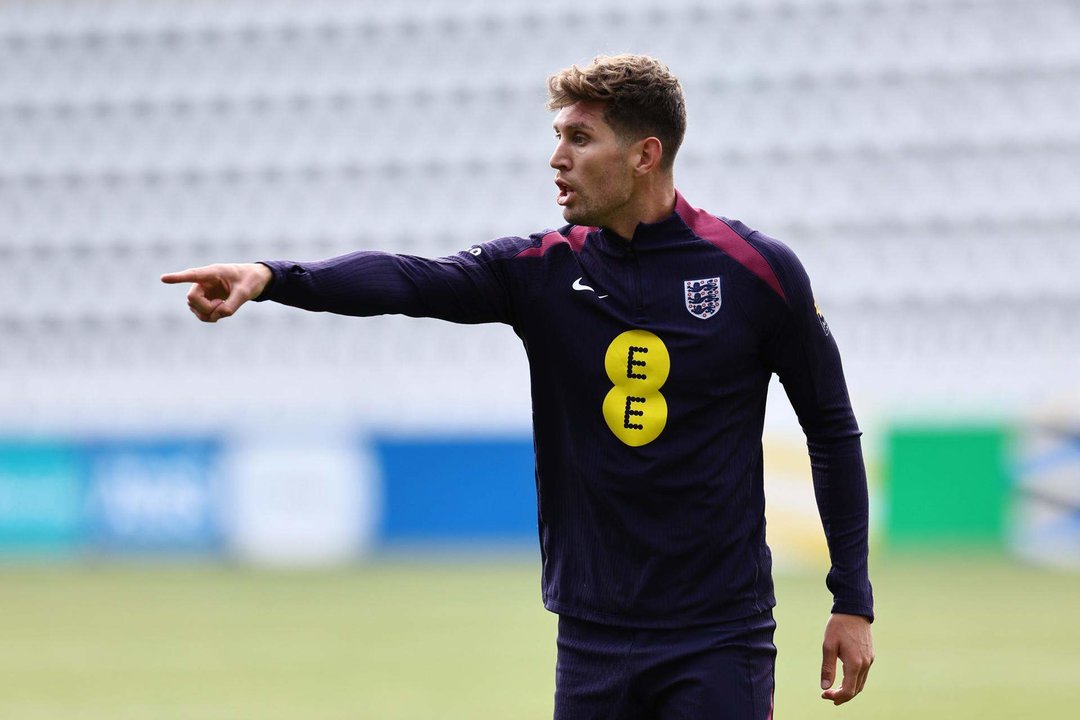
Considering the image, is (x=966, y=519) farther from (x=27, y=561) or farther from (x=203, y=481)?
(x=27, y=561)

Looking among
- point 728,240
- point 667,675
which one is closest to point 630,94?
point 728,240

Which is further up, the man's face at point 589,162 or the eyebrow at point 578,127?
the eyebrow at point 578,127

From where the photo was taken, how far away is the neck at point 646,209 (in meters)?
3.32

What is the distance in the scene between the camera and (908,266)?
20500 millimetres

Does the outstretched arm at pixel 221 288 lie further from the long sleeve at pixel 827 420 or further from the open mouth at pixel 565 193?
the long sleeve at pixel 827 420

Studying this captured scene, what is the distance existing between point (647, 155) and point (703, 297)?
0.31 meters

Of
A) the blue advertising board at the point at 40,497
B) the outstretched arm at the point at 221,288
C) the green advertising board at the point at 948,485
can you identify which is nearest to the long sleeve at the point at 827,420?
the outstretched arm at the point at 221,288

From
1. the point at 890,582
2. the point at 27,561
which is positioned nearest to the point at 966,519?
the point at 890,582

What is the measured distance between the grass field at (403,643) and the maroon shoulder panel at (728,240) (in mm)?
4507

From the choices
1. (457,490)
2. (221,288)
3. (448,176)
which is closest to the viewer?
(221,288)

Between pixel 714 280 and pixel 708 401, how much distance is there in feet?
0.80

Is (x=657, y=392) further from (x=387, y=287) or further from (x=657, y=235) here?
(x=387, y=287)

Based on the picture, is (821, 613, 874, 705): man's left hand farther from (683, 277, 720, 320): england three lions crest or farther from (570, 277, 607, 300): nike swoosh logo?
(570, 277, 607, 300): nike swoosh logo

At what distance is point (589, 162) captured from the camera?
328cm
